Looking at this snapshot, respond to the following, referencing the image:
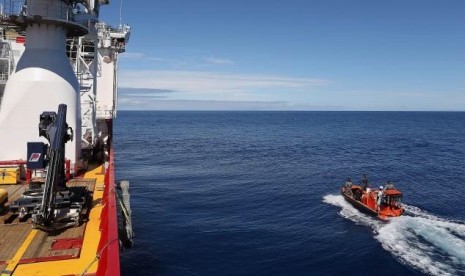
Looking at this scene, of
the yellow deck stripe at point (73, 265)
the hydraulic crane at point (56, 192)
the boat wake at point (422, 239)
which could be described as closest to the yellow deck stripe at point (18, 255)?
the yellow deck stripe at point (73, 265)

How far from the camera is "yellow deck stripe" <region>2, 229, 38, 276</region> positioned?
10.8 metres

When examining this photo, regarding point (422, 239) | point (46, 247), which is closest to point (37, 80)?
point (46, 247)

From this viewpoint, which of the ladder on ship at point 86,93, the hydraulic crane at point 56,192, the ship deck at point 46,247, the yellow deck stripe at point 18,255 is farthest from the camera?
the ladder on ship at point 86,93

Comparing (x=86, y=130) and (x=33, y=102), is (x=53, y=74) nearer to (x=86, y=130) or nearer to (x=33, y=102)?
(x=33, y=102)

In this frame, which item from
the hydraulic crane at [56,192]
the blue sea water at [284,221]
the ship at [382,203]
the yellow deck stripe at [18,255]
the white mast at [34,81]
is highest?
the white mast at [34,81]

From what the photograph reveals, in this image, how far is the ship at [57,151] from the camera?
12078mm

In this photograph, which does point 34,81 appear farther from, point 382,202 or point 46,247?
point 382,202

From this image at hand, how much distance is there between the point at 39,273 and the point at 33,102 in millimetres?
13561

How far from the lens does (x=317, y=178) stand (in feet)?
164

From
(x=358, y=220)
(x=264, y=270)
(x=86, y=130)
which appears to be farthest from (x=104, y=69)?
(x=358, y=220)

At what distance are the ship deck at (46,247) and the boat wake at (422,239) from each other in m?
20.0

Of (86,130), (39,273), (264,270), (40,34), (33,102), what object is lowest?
(264,270)

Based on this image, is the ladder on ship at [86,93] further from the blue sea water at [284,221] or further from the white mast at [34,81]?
the blue sea water at [284,221]

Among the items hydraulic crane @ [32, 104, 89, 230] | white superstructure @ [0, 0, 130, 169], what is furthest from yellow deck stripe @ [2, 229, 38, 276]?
white superstructure @ [0, 0, 130, 169]
